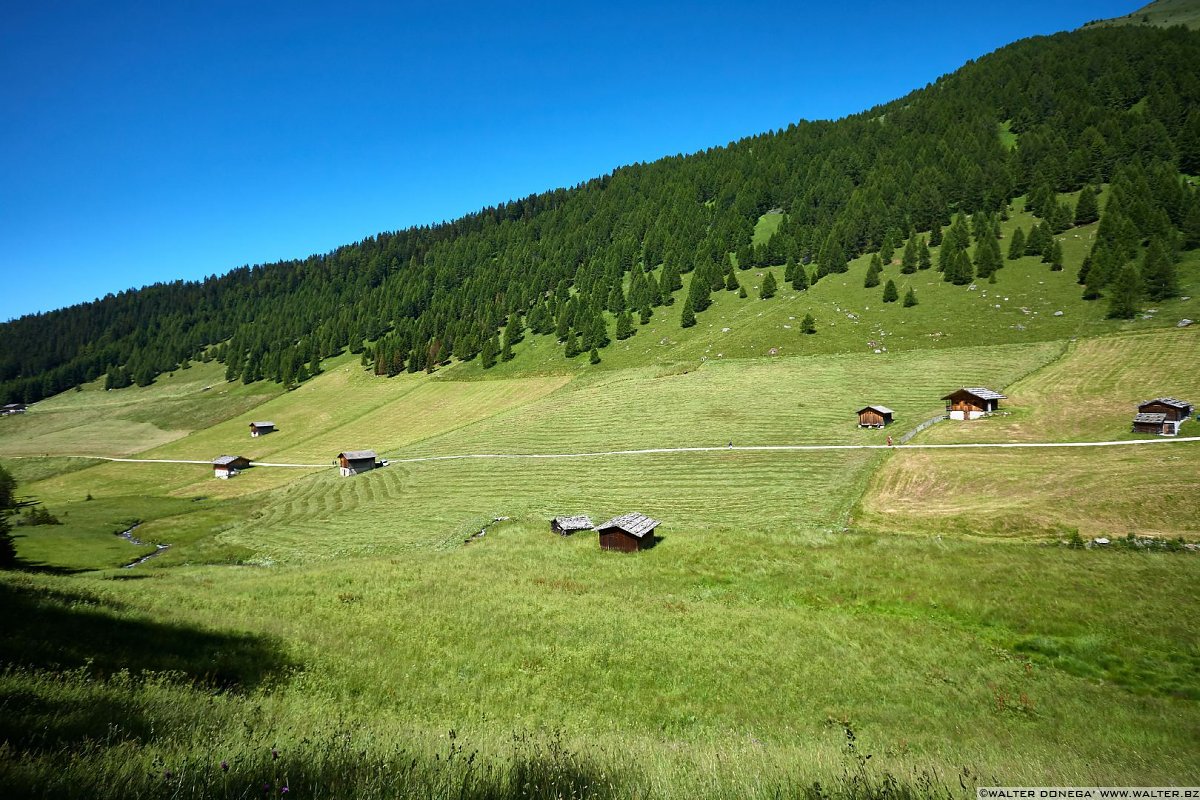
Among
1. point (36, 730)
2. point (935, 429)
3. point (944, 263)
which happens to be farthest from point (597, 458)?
point (944, 263)

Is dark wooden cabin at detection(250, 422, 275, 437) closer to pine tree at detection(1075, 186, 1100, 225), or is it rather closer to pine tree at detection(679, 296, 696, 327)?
pine tree at detection(679, 296, 696, 327)

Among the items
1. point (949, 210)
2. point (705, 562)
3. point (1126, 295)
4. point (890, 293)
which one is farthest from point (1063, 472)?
point (949, 210)

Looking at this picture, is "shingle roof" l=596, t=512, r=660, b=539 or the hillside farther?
"shingle roof" l=596, t=512, r=660, b=539

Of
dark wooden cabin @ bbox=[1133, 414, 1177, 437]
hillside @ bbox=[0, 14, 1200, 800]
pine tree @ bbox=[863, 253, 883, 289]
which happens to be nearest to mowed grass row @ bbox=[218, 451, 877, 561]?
hillside @ bbox=[0, 14, 1200, 800]

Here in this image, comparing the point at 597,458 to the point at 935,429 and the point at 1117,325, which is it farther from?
the point at 1117,325

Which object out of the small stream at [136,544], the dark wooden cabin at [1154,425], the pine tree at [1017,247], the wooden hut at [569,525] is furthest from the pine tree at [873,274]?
the small stream at [136,544]

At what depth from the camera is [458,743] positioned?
10844mm

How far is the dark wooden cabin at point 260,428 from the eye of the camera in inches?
4926

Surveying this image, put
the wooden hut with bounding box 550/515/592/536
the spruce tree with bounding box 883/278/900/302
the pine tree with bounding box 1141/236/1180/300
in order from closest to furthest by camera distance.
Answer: the wooden hut with bounding box 550/515/592/536 < the pine tree with bounding box 1141/236/1180/300 < the spruce tree with bounding box 883/278/900/302

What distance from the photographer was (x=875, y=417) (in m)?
67.4

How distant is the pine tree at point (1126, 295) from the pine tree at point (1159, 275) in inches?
70.6

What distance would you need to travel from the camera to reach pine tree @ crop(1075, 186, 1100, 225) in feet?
400

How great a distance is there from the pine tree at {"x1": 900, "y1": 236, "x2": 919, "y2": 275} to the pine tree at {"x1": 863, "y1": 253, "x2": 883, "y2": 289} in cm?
499

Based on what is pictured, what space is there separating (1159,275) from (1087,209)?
4442cm
